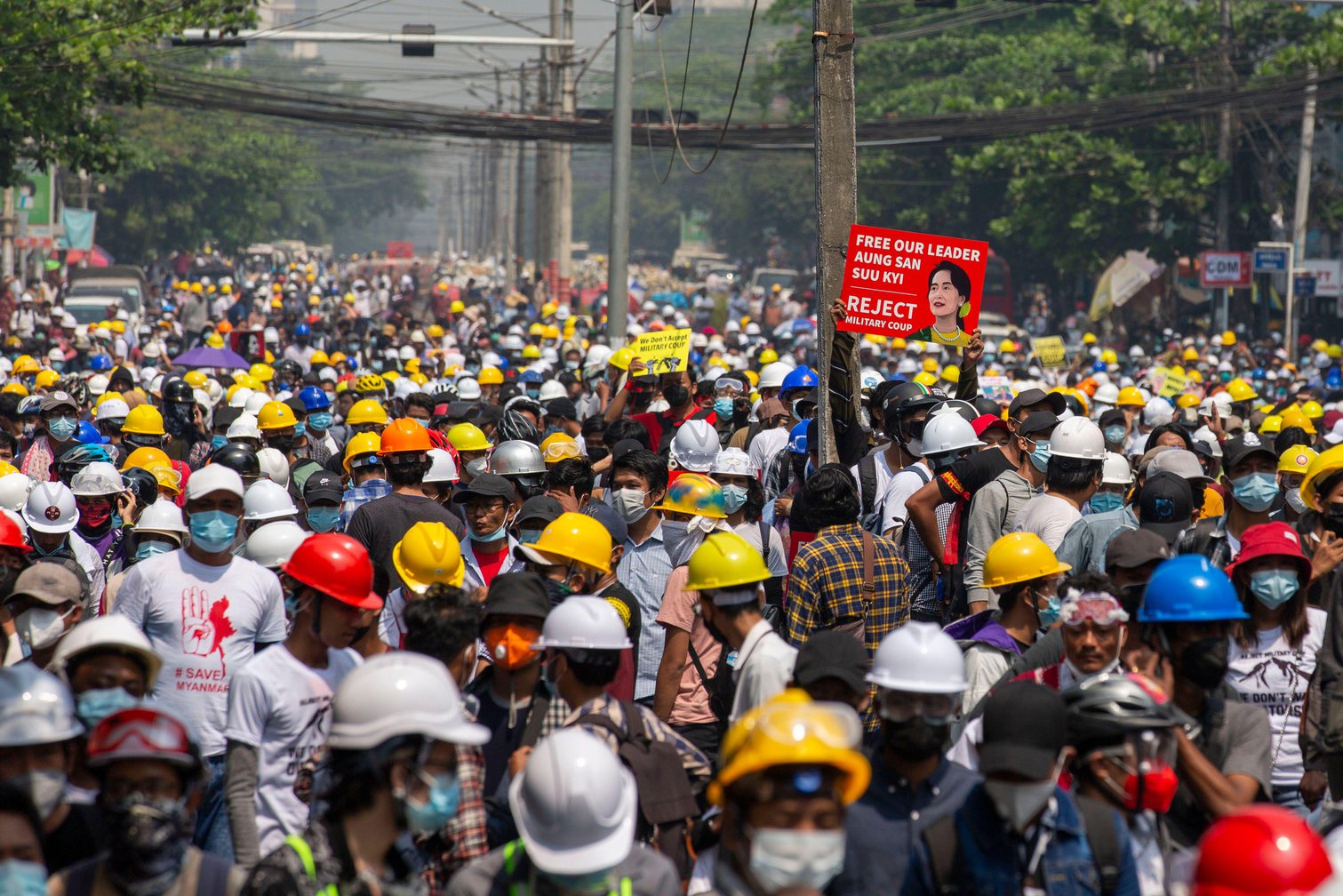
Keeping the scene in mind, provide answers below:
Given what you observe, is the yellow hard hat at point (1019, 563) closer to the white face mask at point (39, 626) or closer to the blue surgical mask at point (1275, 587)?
the blue surgical mask at point (1275, 587)

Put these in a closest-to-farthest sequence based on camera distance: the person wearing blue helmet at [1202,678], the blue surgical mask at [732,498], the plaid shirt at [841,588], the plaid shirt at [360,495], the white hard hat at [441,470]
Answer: the person wearing blue helmet at [1202,678]
the plaid shirt at [841,588]
the blue surgical mask at [732,498]
the white hard hat at [441,470]
the plaid shirt at [360,495]

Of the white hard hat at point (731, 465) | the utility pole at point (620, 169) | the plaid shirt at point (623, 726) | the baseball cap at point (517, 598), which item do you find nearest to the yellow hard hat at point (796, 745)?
the plaid shirt at point (623, 726)

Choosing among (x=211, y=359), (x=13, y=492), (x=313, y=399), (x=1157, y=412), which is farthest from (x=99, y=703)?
(x=211, y=359)

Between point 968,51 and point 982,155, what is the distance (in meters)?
13.0

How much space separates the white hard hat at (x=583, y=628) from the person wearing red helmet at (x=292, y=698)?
1.84 ft

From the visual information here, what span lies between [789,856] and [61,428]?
8461mm

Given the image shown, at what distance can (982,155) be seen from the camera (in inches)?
1478

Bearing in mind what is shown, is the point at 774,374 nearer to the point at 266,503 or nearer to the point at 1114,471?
the point at 1114,471

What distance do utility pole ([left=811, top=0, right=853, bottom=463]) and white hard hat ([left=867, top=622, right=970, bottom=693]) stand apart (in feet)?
17.4

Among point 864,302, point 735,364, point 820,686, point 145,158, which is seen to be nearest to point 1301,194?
point 735,364

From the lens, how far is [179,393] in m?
12.1

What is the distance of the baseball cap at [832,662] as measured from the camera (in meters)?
4.40

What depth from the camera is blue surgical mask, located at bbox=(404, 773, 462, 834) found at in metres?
3.43

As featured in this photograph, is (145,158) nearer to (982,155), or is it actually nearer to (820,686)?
(982,155)
